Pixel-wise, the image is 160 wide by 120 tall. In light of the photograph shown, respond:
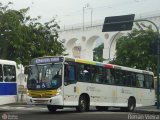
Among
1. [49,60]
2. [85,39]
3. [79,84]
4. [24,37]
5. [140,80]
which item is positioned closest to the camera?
[49,60]

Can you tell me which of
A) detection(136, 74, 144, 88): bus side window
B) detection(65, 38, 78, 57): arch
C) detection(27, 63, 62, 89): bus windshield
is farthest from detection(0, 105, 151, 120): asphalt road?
detection(65, 38, 78, 57): arch

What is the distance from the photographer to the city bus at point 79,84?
21.8 m

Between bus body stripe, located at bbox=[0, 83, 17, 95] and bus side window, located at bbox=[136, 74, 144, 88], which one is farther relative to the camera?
bus side window, located at bbox=[136, 74, 144, 88]

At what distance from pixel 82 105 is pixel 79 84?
110 centimetres

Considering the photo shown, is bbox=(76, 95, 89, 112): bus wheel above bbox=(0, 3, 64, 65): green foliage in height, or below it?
below

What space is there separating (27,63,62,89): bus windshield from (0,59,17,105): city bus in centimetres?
157

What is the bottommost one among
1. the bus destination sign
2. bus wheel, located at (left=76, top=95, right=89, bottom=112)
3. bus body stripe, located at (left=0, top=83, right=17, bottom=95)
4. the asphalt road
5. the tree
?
the asphalt road

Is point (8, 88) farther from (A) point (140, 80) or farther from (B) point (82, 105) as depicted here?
(A) point (140, 80)

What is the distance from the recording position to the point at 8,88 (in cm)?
2366

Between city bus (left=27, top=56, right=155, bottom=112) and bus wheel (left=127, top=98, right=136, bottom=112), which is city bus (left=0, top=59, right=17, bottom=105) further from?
bus wheel (left=127, top=98, right=136, bottom=112)

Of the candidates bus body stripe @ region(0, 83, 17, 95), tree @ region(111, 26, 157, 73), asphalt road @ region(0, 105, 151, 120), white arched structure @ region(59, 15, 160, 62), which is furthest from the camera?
white arched structure @ region(59, 15, 160, 62)

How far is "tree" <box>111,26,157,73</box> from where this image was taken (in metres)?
47.1

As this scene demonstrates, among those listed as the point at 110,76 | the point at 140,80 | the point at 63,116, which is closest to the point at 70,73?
the point at 63,116

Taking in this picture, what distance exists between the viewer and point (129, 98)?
27.5 metres
